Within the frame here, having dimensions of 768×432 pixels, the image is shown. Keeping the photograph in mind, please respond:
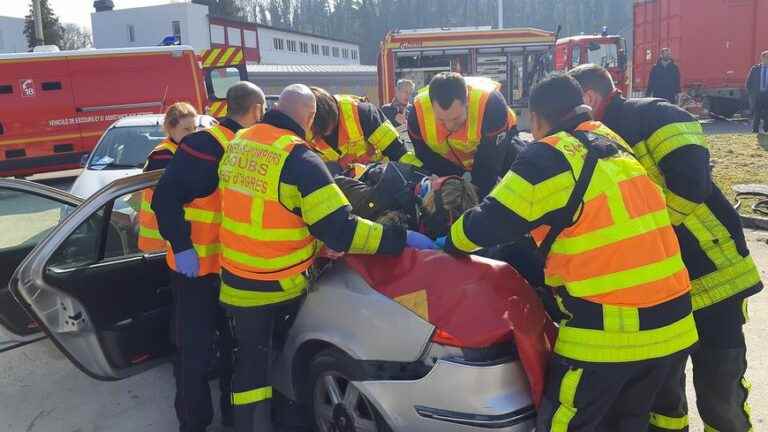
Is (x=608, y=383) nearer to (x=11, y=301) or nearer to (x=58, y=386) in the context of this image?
(x=58, y=386)

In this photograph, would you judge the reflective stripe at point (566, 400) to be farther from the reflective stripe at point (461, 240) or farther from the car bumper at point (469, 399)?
the reflective stripe at point (461, 240)

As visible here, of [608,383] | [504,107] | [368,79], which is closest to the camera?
[608,383]

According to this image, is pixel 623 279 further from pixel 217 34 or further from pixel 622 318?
pixel 217 34

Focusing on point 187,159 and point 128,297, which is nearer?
point 187,159

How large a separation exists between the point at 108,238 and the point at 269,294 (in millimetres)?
1470

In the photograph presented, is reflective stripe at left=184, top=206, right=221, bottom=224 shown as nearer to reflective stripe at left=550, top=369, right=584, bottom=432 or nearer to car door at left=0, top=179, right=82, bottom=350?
car door at left=0, top=179, right=82, bottom=350

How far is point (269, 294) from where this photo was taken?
2.93 m

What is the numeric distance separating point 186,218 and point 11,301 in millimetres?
2032

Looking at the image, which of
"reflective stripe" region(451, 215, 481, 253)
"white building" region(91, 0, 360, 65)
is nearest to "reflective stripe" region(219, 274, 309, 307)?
"reflective stripe" region(451, 215, 481, 253)

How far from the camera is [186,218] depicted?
10.6ft

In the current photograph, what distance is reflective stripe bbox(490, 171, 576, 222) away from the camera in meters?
2.20

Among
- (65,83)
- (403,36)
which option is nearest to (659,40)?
(403,36)

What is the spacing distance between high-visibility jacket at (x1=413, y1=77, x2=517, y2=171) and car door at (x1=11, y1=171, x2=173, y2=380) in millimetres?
1635

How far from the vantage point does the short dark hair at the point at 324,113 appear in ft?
14.1
